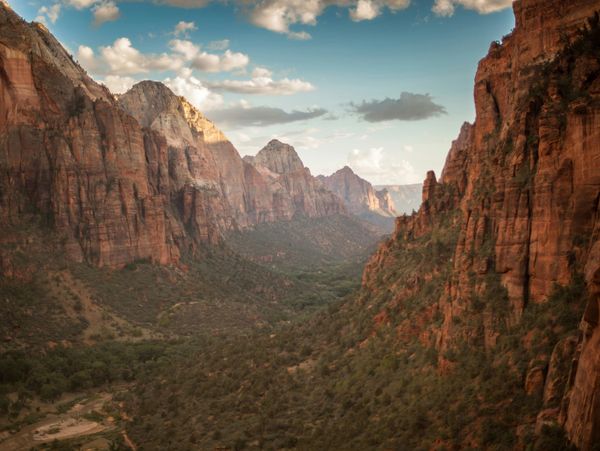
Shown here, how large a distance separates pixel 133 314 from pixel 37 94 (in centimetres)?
3844

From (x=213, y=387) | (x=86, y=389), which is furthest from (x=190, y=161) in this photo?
(x=213, y=387)

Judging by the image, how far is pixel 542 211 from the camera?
32875 mm

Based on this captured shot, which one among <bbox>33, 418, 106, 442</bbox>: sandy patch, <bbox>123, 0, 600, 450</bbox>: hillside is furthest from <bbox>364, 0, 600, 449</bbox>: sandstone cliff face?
<bbox>33, 418, 106, 442</bbox>: sandy patch

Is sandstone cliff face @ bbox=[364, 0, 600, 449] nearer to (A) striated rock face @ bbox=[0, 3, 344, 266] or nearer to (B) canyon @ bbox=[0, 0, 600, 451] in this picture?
(B) canyon @ bbox=[0, 0, 600, 451]

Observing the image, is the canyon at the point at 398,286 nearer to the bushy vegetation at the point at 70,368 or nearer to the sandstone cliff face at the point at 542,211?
the sandstone cliff face at the point at 542,211

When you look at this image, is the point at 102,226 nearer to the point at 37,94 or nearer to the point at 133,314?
the point at 133,314

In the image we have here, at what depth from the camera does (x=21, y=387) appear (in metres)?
67.0

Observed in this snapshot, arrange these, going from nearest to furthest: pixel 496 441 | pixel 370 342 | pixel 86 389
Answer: pixel 496 441 < pixel 370 342 < pixel 86 389

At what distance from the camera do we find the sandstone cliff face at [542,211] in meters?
24.6

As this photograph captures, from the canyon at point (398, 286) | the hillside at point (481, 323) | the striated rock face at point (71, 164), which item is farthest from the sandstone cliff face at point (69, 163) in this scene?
the hillside at point (481, 323)

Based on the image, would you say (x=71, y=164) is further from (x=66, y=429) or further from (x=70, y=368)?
(x=66, y=429)

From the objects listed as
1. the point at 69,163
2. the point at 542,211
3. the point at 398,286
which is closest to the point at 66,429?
the point at 398,286

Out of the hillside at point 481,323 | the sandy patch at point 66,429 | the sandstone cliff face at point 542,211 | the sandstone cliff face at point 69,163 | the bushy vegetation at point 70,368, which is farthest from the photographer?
the sandstone cliff face at point 69,163

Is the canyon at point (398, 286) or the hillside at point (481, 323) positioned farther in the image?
the canyon at point (398, 286)
